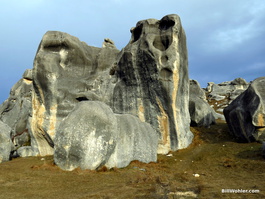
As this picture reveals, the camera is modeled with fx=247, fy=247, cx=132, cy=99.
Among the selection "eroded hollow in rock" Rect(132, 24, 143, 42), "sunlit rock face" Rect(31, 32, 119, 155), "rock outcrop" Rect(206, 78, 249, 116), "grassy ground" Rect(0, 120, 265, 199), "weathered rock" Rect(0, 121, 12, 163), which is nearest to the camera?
"grassy ground" Rect(0, 120, 265, 199)

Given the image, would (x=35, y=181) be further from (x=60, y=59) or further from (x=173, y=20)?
(x=173, y=20)

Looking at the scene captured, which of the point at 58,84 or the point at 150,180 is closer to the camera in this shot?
the point at 150,180

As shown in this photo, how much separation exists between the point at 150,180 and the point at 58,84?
12392 mm

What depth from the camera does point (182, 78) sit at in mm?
18734

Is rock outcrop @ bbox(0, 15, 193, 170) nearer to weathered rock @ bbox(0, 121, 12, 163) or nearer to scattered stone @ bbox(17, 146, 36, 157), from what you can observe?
scattered stone @ bbox(17, 146, 36, 157)

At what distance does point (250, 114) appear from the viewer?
55.1 ft

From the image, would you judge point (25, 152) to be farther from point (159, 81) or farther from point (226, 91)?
point (226, 91)

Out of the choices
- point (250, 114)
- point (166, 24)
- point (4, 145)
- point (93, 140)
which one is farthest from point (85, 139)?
point (166, 24)

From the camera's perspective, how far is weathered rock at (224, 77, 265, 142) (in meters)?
16.3

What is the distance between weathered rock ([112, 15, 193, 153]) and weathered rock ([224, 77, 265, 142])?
3.51m

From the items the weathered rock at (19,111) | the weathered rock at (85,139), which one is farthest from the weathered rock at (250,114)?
the weathered rock at (19,111)

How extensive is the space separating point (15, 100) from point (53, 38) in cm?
1775

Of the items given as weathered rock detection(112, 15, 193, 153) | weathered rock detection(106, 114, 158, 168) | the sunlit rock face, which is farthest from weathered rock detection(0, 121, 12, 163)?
weathered rock detection(106, 114, 158, 168)

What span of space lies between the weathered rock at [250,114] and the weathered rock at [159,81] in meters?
3.51
